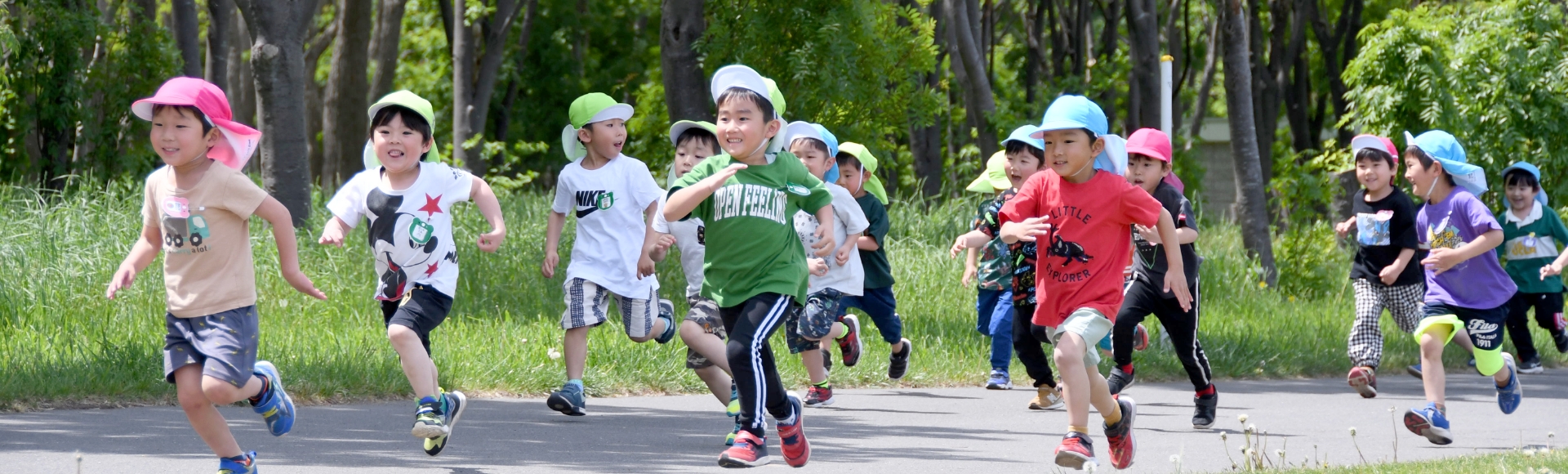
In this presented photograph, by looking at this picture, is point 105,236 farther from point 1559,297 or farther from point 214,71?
point 1559,297

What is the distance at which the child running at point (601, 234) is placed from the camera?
724cm

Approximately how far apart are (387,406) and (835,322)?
2336 mm

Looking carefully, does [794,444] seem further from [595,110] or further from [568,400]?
[595,110]

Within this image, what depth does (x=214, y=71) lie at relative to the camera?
1647 cm

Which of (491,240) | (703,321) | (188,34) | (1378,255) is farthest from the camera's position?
(188,34)

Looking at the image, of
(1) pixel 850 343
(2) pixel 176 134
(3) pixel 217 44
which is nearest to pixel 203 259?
(2) pixel 176 134

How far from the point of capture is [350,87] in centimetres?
1900

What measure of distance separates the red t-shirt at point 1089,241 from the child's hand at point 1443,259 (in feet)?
7.43

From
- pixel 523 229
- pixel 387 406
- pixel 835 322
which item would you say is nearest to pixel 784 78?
pixel 523 229

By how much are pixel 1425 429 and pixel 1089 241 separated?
221 centimetres

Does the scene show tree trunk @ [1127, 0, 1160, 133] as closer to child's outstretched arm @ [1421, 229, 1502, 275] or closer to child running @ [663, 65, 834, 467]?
child's outstretched arm @ [1421, 229, 1502, 275]

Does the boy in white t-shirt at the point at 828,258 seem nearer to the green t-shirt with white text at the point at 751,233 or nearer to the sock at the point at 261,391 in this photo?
the green t-shirt with white text at the point at 751,233

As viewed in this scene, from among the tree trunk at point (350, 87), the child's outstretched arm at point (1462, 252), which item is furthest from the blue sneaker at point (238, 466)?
the tree trunk at point (350, 87)

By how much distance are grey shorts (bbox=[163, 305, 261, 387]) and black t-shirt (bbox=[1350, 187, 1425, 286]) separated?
555cm
